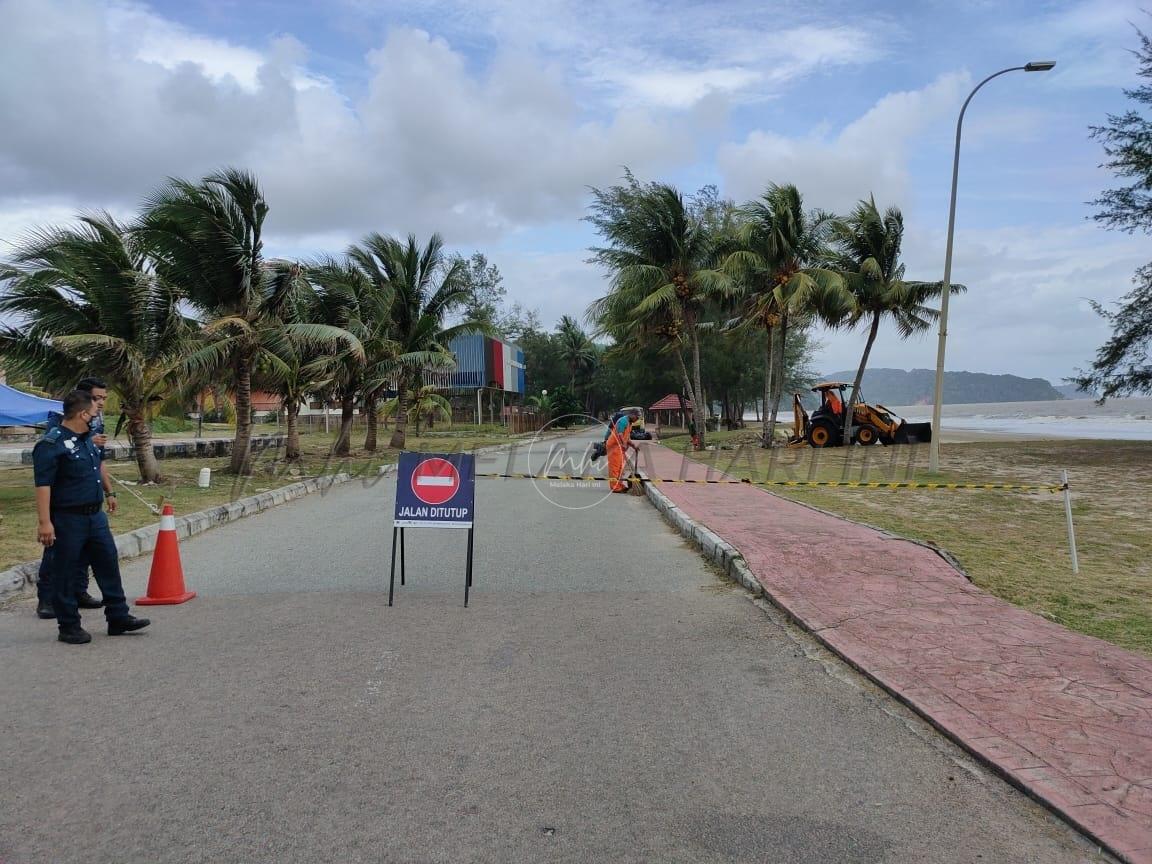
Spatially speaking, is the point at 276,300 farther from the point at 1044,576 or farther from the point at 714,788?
the point at 714,788

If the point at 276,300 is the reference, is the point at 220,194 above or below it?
above

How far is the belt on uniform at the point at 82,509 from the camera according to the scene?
19.7ft

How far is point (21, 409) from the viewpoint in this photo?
1512 cm

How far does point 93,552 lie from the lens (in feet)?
20.3

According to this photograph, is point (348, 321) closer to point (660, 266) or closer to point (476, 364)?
point (660, 266)

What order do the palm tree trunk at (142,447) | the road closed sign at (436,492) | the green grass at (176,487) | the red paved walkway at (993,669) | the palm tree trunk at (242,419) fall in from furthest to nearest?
the palm tree trunk at (242,419)
the palm tree trunk at (142,447)
the green grass at (176,487)
the road closed sign at (436,492)
the red paved walkway at (993,669)

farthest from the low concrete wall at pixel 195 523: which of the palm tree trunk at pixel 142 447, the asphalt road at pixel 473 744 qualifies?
the palm tree trunk at pixel 142 447

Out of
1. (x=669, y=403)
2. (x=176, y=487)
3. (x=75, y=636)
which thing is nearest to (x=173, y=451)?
(x=176, y=487)

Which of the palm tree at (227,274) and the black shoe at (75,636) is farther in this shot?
the palm tree at (227,274)

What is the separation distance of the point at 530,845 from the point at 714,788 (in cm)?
89

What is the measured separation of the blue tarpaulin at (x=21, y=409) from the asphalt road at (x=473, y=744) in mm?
9306

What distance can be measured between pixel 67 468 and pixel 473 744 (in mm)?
3831

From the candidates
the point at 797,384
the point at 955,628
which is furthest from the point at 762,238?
the point at 797,384

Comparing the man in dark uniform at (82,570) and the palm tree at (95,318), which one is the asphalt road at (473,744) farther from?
the palm tree at (95,318)
